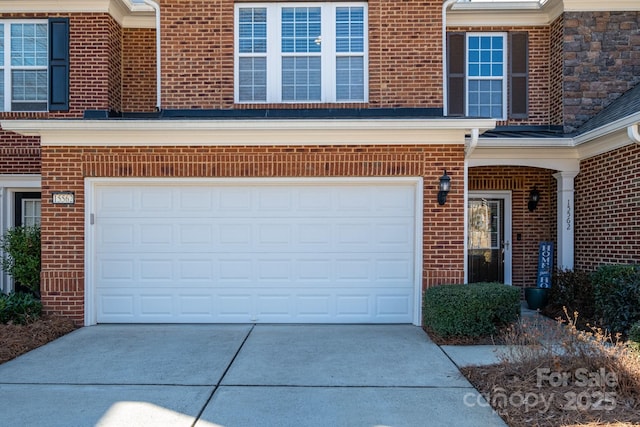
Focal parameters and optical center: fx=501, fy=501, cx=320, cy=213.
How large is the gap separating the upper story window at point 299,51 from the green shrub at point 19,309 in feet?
16.1

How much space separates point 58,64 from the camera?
10055 mm

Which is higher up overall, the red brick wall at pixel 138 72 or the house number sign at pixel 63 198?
the red brick wall at pixel 138 72

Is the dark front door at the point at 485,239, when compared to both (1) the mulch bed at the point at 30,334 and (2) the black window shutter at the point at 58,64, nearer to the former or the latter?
(1) the mulch bed at the point at 30,334

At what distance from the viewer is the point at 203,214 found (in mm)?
8328

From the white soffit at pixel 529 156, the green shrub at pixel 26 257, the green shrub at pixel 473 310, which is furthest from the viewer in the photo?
the white soffit at pixel 529 156

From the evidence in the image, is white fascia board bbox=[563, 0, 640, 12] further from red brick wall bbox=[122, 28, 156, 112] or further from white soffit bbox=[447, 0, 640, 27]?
red brick wall bbox=[122, 28, 156, 112]

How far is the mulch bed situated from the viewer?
6559 mm

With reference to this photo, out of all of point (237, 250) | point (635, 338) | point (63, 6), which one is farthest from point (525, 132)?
point (63, 6)

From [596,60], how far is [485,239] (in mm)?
4303

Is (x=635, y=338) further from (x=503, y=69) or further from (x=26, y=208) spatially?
(x=26, y=208)

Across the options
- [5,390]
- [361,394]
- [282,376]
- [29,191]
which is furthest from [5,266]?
[361,394]

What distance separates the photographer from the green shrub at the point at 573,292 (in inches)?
335

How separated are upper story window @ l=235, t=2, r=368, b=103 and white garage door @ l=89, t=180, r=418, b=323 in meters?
2.23

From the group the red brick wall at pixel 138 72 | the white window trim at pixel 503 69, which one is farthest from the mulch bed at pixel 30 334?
the white window trim at pixel 503 69
